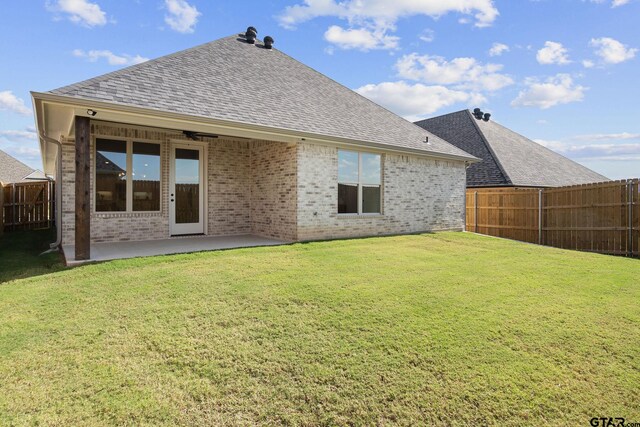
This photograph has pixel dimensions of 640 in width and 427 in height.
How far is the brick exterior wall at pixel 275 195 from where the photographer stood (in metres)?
8.93

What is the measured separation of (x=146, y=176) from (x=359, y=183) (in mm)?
6221

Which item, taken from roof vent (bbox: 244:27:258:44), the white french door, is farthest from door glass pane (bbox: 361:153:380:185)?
roof vent (bbox: 244:27:258:44)

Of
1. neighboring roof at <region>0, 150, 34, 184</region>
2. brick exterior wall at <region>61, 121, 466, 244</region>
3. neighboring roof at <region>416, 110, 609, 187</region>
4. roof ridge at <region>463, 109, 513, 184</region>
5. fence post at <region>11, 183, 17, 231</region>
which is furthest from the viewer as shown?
neighboring roof at <region>0, 150, 34, 184</region>

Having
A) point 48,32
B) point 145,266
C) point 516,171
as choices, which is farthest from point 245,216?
point 516,171

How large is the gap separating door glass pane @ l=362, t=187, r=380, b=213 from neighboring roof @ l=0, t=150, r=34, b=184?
74.2ft

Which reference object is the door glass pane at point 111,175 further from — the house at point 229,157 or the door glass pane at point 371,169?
the door glass pane at point 371,169

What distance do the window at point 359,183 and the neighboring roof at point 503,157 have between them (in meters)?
9.14

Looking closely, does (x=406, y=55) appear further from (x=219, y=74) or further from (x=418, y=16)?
(x=219, y=74)

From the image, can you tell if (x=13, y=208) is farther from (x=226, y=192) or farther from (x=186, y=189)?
(x=226, y=192)

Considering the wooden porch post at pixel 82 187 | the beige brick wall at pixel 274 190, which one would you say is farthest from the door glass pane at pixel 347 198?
the wooden porch post at pixel 82 187

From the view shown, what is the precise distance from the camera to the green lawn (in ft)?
8.00

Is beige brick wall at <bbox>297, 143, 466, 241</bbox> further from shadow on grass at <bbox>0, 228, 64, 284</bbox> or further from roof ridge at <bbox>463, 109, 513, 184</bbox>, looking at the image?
shadow on grass at <bbox>0, 228, 64, 284</bbox>

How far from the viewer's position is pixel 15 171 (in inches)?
952

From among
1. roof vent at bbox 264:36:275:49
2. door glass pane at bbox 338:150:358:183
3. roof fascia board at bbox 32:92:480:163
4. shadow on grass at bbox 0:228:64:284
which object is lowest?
shadow on grass at bbox 0:228:64:284
